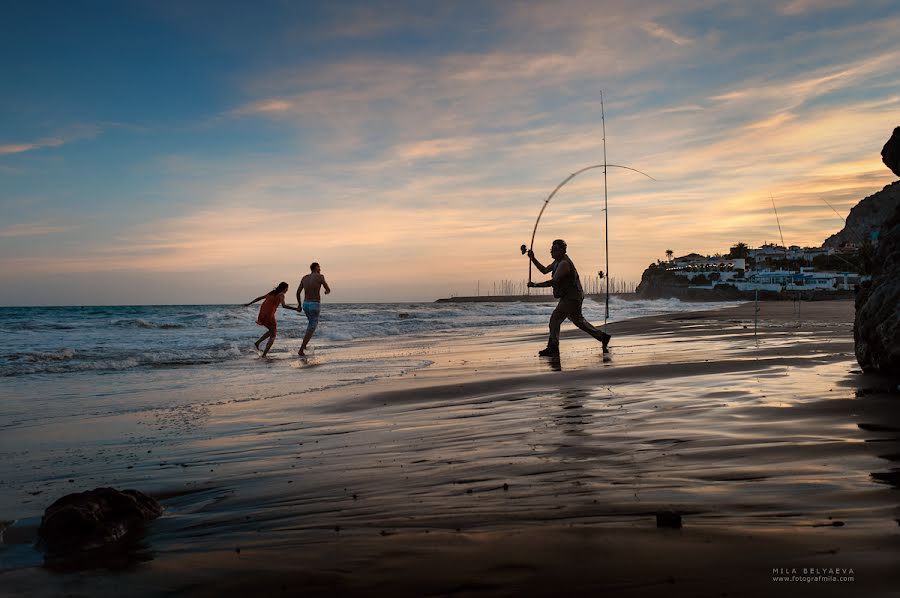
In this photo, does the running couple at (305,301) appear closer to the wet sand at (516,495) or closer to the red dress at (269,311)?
the red dress at (269,311)

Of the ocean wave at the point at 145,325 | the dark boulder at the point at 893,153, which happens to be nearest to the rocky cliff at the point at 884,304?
the dark boulder at the point at 893,153

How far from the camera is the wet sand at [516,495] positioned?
2.01 meters

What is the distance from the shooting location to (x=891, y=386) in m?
5.25

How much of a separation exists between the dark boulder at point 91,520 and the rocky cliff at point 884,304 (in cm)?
628

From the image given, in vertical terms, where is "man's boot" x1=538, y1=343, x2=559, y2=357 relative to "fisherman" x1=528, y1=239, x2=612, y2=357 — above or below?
below

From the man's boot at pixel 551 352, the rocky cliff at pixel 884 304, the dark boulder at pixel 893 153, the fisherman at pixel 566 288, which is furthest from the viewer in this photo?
the fisherman at pixel 566 288

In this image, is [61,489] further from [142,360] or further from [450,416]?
[142,360]

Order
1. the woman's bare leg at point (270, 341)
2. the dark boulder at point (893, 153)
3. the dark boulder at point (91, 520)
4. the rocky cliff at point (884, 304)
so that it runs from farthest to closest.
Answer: the woman's bare leg at point (270, 341) < the dark boulder at point (893, 153) < the rocky cliff at point (884, 304) < the dark boulder at point (91, 520)

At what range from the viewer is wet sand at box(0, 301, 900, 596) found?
79.3 inches

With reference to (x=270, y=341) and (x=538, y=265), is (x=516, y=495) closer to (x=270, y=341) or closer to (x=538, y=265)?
(x=538, y=265)

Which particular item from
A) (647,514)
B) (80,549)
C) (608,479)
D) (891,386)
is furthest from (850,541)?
(891,386)

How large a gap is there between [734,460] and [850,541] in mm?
1191

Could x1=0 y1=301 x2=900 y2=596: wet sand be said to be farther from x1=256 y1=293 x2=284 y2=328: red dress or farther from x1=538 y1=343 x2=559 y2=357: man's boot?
x1=256 y1=293 x2=284 y2=328: red dress

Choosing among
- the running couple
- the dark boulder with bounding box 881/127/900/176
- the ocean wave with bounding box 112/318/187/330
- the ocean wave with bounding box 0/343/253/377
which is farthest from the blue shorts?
the ocean wave with bounding box 112/318/187/330
